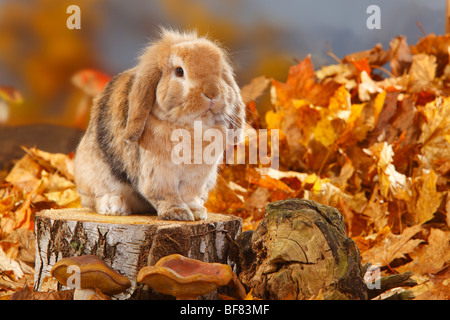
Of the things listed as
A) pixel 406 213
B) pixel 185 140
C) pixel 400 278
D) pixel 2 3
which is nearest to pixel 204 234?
pixel 185 140

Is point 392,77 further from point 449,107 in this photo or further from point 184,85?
point 184,85

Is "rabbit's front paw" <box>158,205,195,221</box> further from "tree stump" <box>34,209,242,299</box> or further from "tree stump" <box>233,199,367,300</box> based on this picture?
"tree stump" <box>233,199,367,300</box>

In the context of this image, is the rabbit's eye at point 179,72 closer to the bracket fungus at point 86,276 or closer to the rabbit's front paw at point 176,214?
the rabbit's front paw at point 176,214

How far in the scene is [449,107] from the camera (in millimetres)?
3287

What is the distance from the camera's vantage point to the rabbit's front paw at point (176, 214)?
7.77 feet

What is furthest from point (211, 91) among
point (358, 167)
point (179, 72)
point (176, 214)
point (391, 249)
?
point (358, 167)

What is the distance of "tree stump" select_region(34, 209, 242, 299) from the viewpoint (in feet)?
7.24

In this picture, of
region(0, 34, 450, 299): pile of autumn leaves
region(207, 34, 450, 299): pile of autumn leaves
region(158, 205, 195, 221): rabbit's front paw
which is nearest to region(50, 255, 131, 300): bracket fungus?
region(158, 205, 195, 221): rabbit's front paw

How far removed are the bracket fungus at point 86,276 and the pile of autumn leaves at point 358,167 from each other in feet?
2.64

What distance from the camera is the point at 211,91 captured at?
2211 mm

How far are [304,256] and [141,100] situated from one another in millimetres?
1050

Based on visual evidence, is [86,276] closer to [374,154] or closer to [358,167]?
[374,154]

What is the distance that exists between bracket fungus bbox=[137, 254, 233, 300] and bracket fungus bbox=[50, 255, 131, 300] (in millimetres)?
199

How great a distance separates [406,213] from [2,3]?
12.1ft
